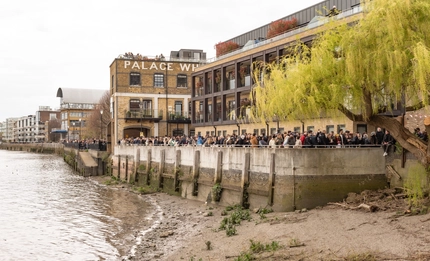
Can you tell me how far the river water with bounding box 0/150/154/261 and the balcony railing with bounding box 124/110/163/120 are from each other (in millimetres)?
16736

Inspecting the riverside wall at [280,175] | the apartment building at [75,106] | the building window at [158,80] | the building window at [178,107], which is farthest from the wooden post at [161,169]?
the apartment building at [75,106]

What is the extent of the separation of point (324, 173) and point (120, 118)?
122 ft

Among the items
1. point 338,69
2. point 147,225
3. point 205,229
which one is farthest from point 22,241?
point 338,69

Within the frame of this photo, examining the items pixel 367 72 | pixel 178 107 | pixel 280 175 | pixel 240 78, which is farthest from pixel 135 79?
pixel 367 72

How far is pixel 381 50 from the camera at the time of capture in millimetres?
15750

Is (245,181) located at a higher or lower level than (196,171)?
lower

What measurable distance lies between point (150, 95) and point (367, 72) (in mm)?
41616

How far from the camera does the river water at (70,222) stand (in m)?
18.2

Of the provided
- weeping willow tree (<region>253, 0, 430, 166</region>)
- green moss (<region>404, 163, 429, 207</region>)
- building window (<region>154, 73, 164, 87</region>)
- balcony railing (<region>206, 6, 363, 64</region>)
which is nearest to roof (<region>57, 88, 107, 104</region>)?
building window (<region>154, 73, 164, 87</region>)

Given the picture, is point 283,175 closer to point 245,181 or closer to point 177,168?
point 245,181

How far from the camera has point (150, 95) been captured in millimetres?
55844

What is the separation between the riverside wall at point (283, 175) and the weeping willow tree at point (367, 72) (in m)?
2.17

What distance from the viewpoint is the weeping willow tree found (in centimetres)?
Result: 1531

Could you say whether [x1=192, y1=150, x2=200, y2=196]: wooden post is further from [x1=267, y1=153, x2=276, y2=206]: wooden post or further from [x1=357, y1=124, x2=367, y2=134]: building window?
[x1=357, y1=124, x2=367, y2=134]: building window
